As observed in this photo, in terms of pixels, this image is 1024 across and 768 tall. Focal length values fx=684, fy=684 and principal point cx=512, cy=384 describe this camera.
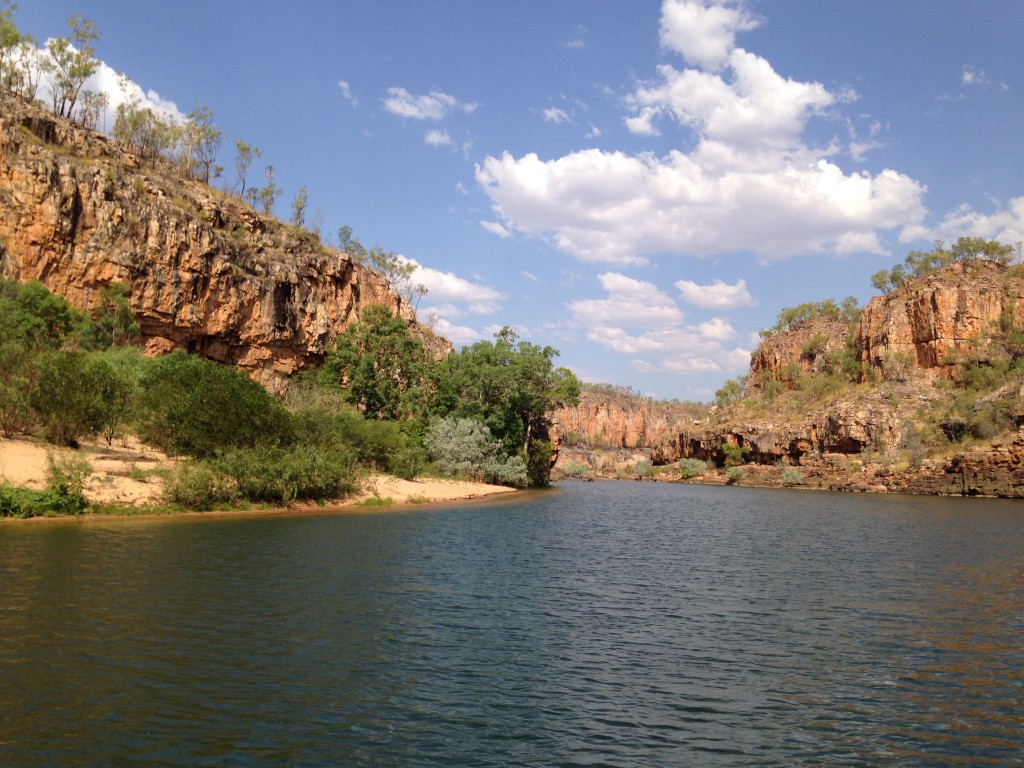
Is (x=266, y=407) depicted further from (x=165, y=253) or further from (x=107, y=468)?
(x=165, y=253)

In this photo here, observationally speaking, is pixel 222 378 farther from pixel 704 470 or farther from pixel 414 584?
pixel 704 470

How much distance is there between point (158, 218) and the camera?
2501 inches

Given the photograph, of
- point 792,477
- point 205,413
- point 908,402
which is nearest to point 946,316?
point 908,402

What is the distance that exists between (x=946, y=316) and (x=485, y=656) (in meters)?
119

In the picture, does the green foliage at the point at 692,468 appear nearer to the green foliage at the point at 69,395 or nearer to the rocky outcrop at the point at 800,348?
the rocky outcrop at the point at 800,348

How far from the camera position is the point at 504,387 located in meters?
71.9

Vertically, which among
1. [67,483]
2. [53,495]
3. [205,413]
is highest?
[205,413]

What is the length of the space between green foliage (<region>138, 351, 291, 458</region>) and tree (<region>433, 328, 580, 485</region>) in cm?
3154

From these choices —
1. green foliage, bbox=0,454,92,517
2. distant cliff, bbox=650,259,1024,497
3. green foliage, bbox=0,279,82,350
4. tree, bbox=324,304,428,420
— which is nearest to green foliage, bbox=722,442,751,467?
distant cliff, bbox=650,259,1024,497

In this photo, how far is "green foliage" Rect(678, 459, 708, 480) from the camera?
12850 centimetres

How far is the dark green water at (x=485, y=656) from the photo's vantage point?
955 centimetres

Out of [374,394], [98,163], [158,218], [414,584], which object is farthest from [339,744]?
[98,163]

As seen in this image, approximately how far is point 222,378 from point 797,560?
31.2m

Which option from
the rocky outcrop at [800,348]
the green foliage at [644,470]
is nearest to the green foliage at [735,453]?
the green foliage at [644,470]
